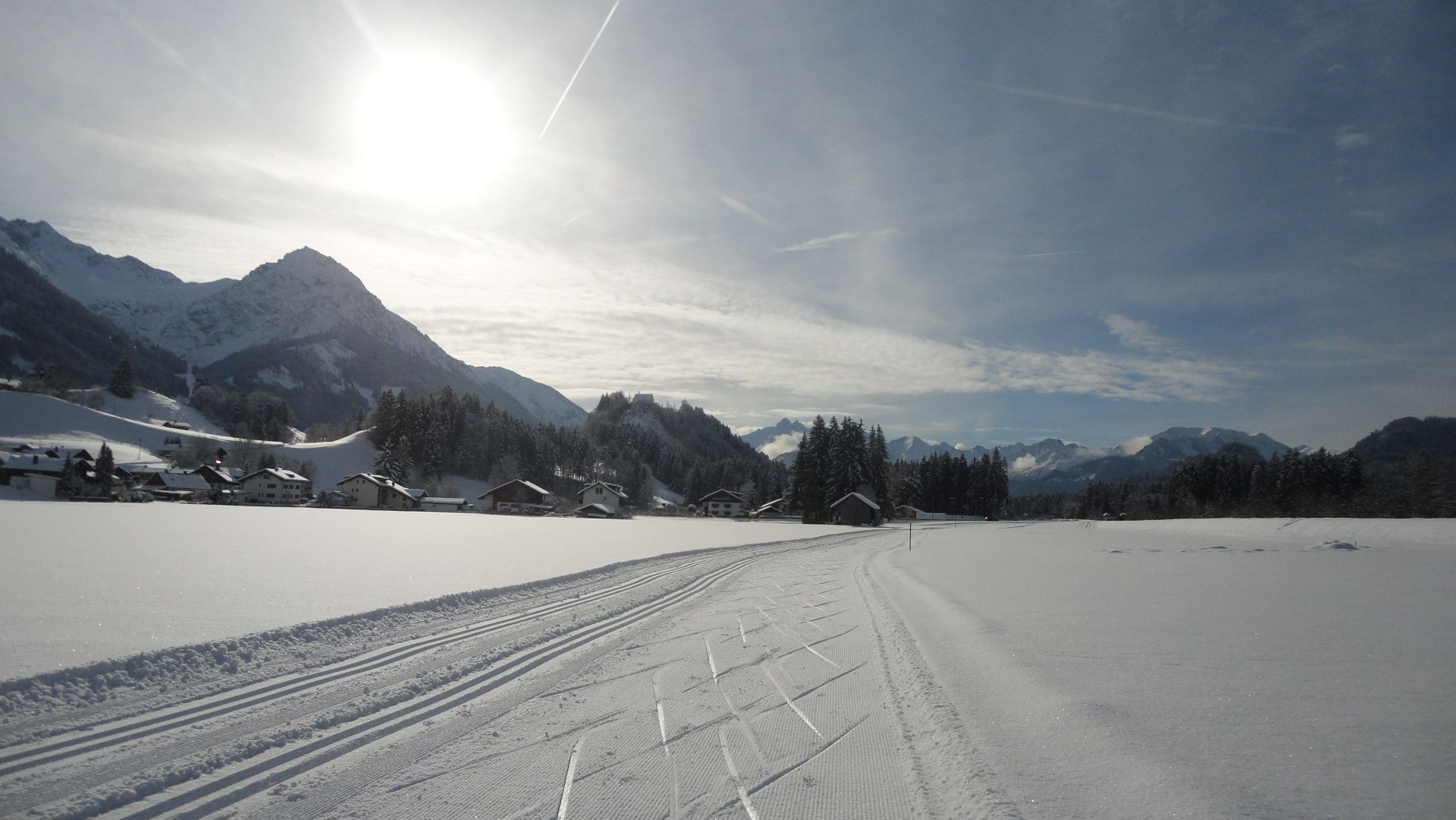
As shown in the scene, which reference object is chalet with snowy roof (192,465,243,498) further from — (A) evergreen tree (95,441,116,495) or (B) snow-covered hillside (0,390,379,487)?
(A) evergreen tree (95,441,116,495)

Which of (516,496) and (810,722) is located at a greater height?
(810,722)

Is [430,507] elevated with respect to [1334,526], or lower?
lower

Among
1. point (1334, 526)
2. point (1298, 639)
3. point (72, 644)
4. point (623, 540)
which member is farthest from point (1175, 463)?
point (72, 644)

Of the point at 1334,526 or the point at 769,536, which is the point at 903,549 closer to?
the point at 769,536

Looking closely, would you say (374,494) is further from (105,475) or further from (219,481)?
(105,475)

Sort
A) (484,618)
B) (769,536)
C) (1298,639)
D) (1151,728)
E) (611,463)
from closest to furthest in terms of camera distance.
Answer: (1151,728), (1298,639), (484,618), (769,536), (611,463)

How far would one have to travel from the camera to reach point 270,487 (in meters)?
81.4

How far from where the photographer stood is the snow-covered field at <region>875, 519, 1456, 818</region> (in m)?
4.23

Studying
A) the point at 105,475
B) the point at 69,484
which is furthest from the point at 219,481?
the point at 69,484

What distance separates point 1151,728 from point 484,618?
31.4ft

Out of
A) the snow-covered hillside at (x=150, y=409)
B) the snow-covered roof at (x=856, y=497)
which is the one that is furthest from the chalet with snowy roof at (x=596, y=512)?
the snow-covered hillside at (x=150, y=409)

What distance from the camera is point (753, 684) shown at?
748cm

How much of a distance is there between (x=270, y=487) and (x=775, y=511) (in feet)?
240

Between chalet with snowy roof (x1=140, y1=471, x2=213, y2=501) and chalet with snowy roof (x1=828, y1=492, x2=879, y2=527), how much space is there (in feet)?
245
